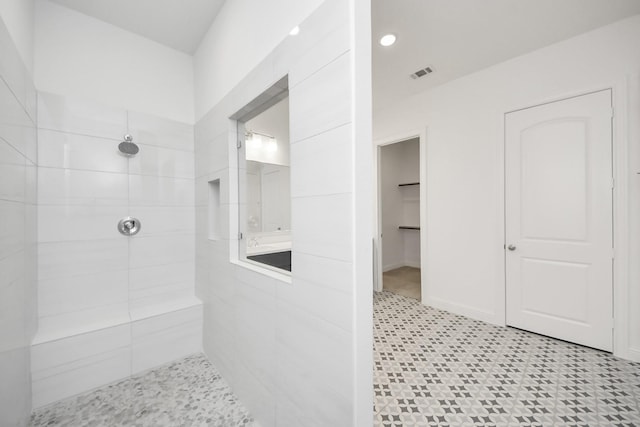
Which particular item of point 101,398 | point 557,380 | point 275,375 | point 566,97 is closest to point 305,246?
point 275,375

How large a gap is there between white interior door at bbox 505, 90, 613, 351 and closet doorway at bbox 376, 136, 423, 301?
7.47 feet

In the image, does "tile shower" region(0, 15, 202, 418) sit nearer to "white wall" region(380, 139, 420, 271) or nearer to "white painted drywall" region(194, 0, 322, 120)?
"white painted drywall" region(194, 0, 322, 120)

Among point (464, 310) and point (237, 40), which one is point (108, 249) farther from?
point (464, 310)

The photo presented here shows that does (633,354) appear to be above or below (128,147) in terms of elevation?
below

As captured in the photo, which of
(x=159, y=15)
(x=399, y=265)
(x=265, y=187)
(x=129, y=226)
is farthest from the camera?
(x=399, y=265)

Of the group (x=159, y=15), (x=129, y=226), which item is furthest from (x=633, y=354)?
(x=159, y=15)

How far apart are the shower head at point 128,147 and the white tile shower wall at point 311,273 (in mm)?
1105

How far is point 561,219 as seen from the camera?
2.08 metres

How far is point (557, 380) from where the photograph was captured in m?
1.61

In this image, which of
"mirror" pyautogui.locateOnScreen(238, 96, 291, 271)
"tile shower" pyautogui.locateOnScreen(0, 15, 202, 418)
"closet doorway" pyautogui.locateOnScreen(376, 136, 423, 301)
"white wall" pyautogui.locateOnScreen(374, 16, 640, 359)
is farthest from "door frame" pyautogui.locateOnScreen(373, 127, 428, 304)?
"tile shower" pyautogui.locateOnScreen(0, 15, 202, 418)

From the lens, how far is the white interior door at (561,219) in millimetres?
1907

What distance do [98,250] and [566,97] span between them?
13.4 ft

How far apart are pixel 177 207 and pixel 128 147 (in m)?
0.61

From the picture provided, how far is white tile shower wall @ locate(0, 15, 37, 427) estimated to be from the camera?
1088 millimetres
